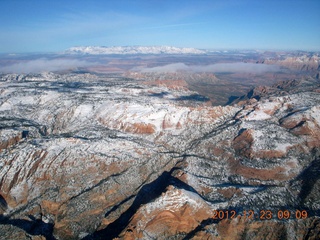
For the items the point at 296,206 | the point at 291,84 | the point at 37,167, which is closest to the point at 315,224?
the point at 296,206

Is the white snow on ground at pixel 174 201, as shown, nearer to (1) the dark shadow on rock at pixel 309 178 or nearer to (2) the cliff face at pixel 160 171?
(2) the cliff face at pixel 160 171

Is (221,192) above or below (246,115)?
below

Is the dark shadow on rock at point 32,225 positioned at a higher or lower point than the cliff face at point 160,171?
lower

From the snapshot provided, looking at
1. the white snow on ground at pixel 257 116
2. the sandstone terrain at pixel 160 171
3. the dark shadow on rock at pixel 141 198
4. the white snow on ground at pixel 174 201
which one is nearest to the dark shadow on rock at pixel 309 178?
the sandstone terrain at pixel 160 171

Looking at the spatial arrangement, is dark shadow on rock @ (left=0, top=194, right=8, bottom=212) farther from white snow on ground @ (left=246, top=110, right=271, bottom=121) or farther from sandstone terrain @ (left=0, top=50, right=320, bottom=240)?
white snow on ground @ (left=246, top=110, right=271, bottom=121)

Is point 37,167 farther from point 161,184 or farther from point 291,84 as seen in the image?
point 291,84

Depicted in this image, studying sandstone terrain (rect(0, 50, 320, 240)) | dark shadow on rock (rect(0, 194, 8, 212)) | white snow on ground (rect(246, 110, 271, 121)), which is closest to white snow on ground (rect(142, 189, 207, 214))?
sandstone terrain (rect(0, 50, 320, 240))
